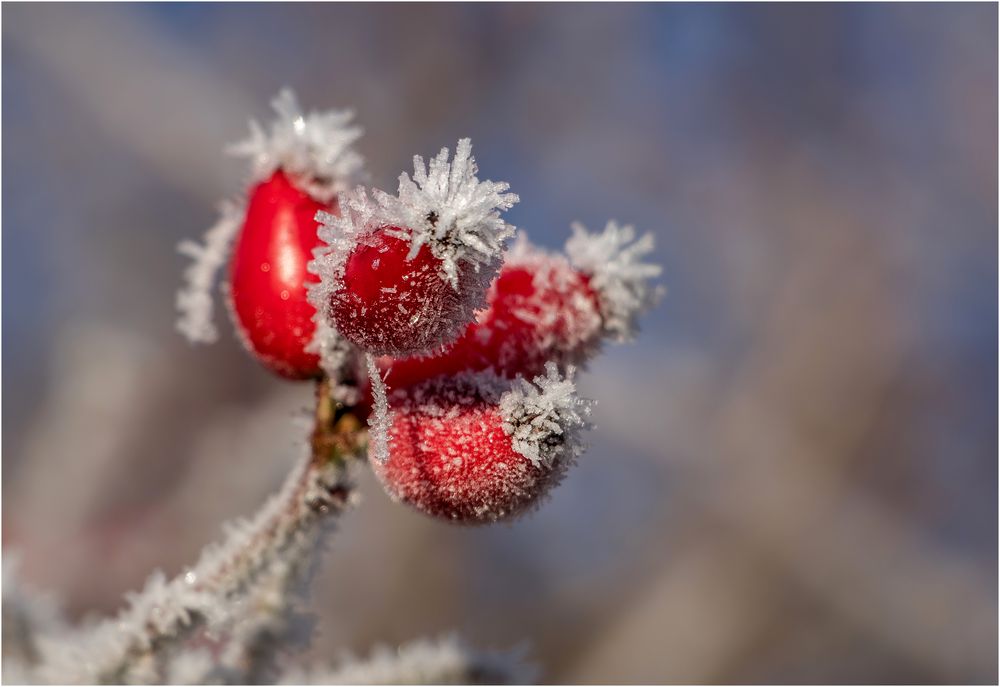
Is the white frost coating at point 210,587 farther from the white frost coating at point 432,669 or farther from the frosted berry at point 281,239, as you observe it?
the white frost coating at point 432,669

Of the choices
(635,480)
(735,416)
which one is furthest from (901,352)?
(635,480)

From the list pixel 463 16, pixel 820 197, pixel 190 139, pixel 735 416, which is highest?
pixel 463 16

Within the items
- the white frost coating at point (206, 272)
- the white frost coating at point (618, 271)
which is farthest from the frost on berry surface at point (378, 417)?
the white frost coating at point (206, 272)

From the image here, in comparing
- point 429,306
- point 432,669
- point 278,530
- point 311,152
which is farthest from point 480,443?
point 432,669

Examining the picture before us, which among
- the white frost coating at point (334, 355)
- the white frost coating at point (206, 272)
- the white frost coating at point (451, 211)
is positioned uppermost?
the white frost coating at point (206, 272)

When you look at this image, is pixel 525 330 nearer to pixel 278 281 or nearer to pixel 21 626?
pixel 278 281

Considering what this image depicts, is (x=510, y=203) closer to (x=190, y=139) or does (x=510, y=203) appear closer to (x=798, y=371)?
(x=190, y=139)
